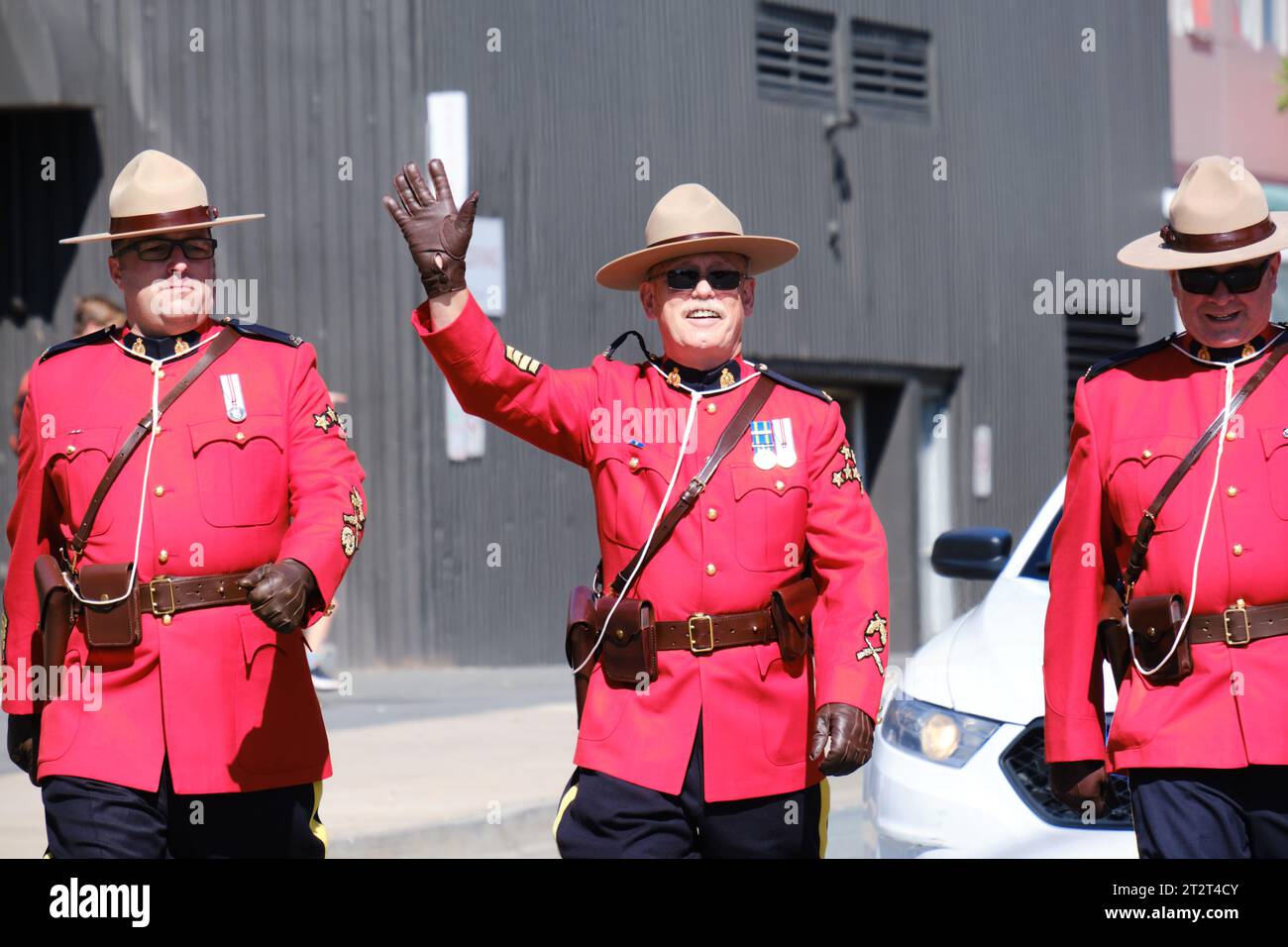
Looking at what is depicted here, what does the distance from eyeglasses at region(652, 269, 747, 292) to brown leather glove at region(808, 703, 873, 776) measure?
1084mm

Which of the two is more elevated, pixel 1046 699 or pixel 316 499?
pixel 316 499

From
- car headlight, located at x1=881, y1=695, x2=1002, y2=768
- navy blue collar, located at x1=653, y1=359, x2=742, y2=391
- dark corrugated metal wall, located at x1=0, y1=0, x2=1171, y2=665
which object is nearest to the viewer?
navy blue collar, located at x1=653, y1=359, x2=742, y2=391

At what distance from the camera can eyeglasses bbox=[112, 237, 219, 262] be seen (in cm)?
534

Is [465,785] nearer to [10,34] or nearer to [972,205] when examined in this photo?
[10,34]

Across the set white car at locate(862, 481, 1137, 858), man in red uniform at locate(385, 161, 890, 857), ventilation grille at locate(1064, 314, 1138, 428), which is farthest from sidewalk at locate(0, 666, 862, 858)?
ventilation grille at locate(1064, 314, 1138, 428)

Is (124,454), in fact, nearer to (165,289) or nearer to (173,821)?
(165,289)

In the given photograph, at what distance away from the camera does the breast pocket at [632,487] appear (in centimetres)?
532

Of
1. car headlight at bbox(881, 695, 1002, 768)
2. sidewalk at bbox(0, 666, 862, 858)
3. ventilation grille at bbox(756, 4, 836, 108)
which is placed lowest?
sidewalk at bbox(0, 666, 862, 858)

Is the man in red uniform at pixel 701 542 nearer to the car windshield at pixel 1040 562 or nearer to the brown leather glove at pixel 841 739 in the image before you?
the brown leather glove at pixel 841 739

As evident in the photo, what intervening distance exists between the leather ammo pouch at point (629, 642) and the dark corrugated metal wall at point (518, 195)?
11.2 metres

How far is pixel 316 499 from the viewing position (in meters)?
5.27

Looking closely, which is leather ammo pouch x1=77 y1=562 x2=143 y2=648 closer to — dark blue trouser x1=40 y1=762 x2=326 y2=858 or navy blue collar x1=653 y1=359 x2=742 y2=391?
dark blue trouser x1=40 y1=762 x2=326 y2=858

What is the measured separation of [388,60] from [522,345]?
7.95ft
